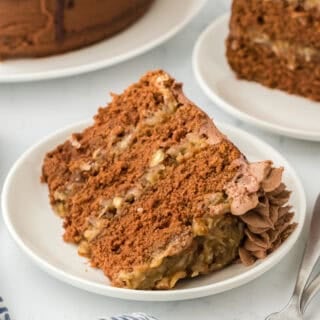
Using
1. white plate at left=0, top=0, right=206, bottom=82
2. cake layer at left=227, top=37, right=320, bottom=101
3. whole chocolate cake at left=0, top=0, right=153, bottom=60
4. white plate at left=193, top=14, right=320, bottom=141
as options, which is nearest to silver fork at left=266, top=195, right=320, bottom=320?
white plate at left=193, top=14, right=320, bottom=141

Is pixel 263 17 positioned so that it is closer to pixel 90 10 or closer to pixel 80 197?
pixel 90 10

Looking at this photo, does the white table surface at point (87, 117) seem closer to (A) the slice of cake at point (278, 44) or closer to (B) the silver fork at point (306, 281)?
(B) the silver fork at point (306, 281)

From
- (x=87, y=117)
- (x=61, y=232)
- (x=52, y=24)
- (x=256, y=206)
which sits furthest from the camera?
(x=52, y=24)

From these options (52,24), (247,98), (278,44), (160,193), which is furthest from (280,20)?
(160,193)

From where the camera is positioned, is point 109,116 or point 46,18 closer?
point 109,116

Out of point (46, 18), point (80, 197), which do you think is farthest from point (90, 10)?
point (80, 197)

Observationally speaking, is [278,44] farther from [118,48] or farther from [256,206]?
[256,206]
